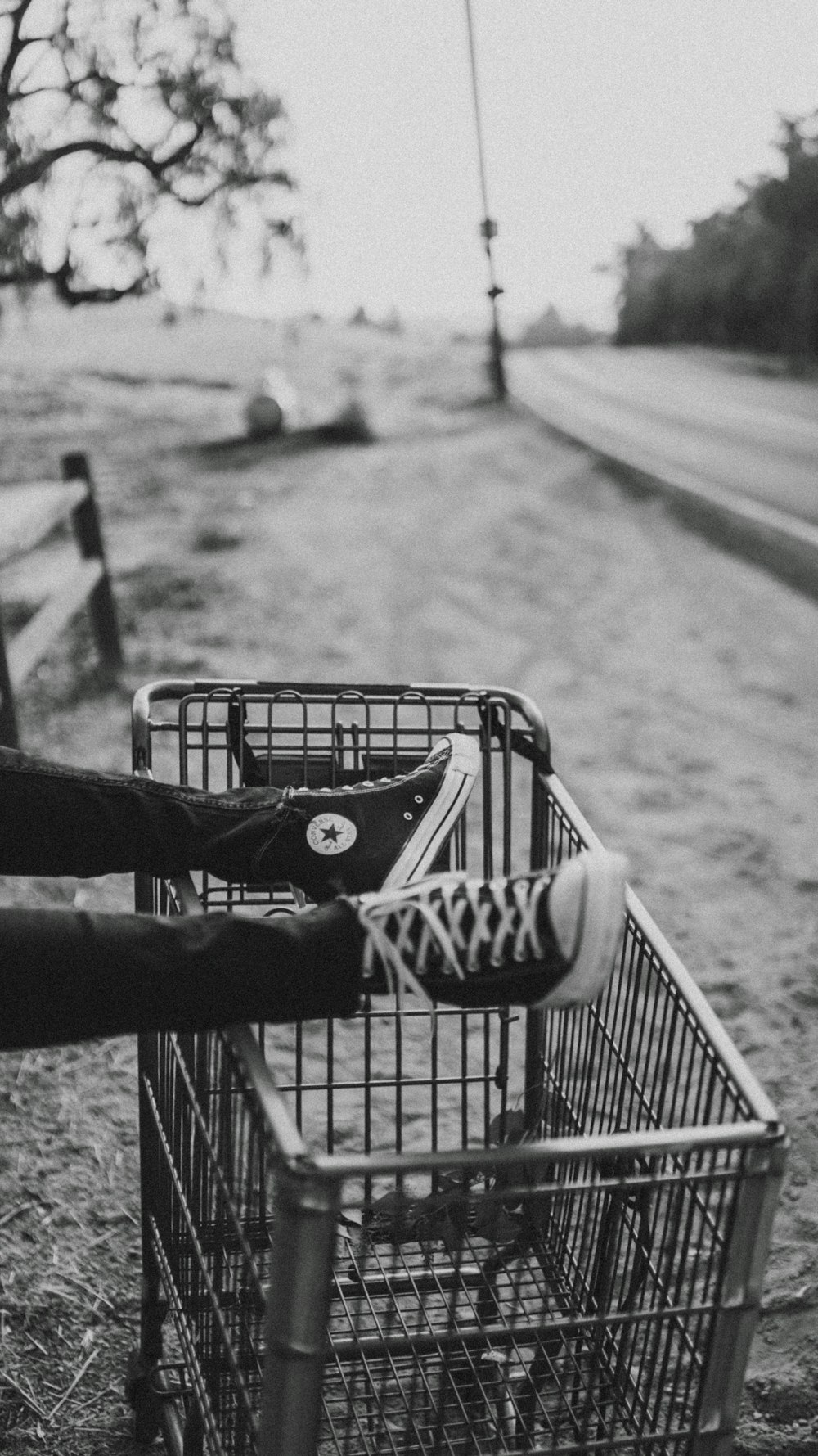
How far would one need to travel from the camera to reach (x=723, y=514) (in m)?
10.1

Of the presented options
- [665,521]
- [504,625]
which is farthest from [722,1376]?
[665,521]

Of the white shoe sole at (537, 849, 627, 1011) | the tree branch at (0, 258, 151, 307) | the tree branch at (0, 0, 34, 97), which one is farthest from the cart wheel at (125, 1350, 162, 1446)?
the tree branch at (0, 258, 151, 307)

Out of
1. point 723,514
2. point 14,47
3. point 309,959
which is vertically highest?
point 14,47

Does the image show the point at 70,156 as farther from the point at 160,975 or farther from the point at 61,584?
the point at 160,975

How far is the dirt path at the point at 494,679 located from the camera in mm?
2723

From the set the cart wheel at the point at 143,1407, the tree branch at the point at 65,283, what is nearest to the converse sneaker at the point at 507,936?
the cart wheel at the point at 143,1407

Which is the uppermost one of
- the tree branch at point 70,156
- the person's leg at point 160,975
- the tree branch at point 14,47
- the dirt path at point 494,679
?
the tree branch at point 14,47

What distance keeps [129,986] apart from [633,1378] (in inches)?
51.5

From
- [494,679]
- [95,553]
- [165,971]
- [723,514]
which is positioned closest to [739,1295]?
[165,971]

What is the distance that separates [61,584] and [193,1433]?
4.55m

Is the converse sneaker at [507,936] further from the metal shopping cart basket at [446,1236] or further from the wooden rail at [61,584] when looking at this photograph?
the wooden rail at [61,584]

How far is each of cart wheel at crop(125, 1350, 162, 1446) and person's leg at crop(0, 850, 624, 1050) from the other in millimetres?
863

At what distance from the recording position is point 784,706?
6293mm

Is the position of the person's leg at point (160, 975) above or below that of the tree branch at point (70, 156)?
below
